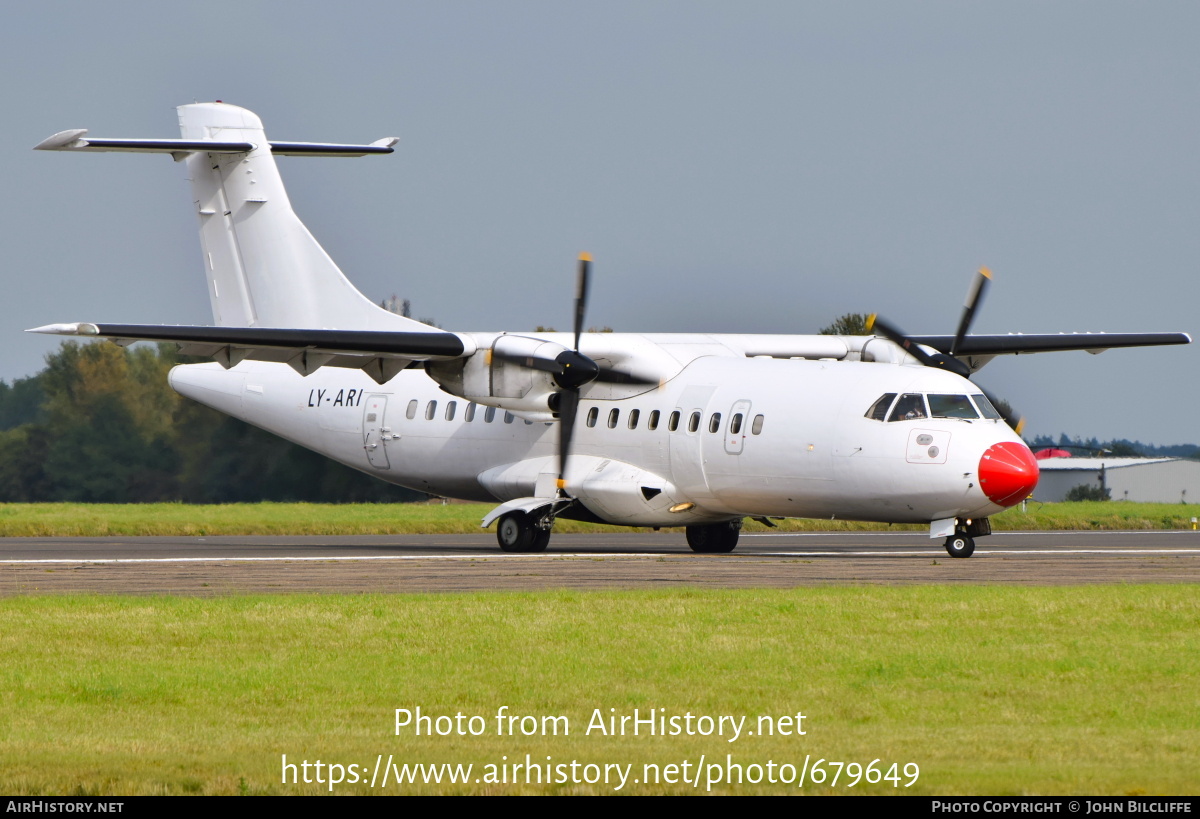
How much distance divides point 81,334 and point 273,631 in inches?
430

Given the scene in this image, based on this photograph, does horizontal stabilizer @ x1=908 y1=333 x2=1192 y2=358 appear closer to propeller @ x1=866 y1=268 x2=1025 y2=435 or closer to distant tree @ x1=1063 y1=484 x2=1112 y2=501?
propeller @ x1=866 y1=268 x2=1025 y2=435

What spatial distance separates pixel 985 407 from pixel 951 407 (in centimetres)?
64

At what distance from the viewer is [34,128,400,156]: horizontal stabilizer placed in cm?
2731

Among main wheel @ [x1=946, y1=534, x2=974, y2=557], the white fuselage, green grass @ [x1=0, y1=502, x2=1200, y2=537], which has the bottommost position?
green grass @ [x1=0, y1=502, x2=1200, y2=537]

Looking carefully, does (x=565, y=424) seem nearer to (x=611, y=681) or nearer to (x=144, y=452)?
(x=611, y=681)

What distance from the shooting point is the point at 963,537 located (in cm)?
2433

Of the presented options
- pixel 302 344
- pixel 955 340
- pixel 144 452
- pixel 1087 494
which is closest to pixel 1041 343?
pixel 955 340

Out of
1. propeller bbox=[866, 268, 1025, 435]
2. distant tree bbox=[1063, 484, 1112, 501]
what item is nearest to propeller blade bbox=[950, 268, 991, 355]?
propeller bbox=[866, 268, 1025, 435]

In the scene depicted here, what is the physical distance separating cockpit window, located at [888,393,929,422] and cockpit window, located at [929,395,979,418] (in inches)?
5.2

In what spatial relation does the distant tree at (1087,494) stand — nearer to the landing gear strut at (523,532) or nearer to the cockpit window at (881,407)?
the landing gear strut at (523,532)

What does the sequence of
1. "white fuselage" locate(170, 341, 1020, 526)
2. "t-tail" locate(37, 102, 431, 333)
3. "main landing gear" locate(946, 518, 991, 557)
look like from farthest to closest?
"t-tail" locate(37, 102, 431, 333), "main landing gear" locate(946, 518, 991, 557), "white fuselage" locate(170, 341, 1020, 526)

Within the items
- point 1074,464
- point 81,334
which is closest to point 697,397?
point 81,334

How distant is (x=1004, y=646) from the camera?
13.5 m

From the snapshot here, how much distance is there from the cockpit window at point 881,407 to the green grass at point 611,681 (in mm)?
6439
